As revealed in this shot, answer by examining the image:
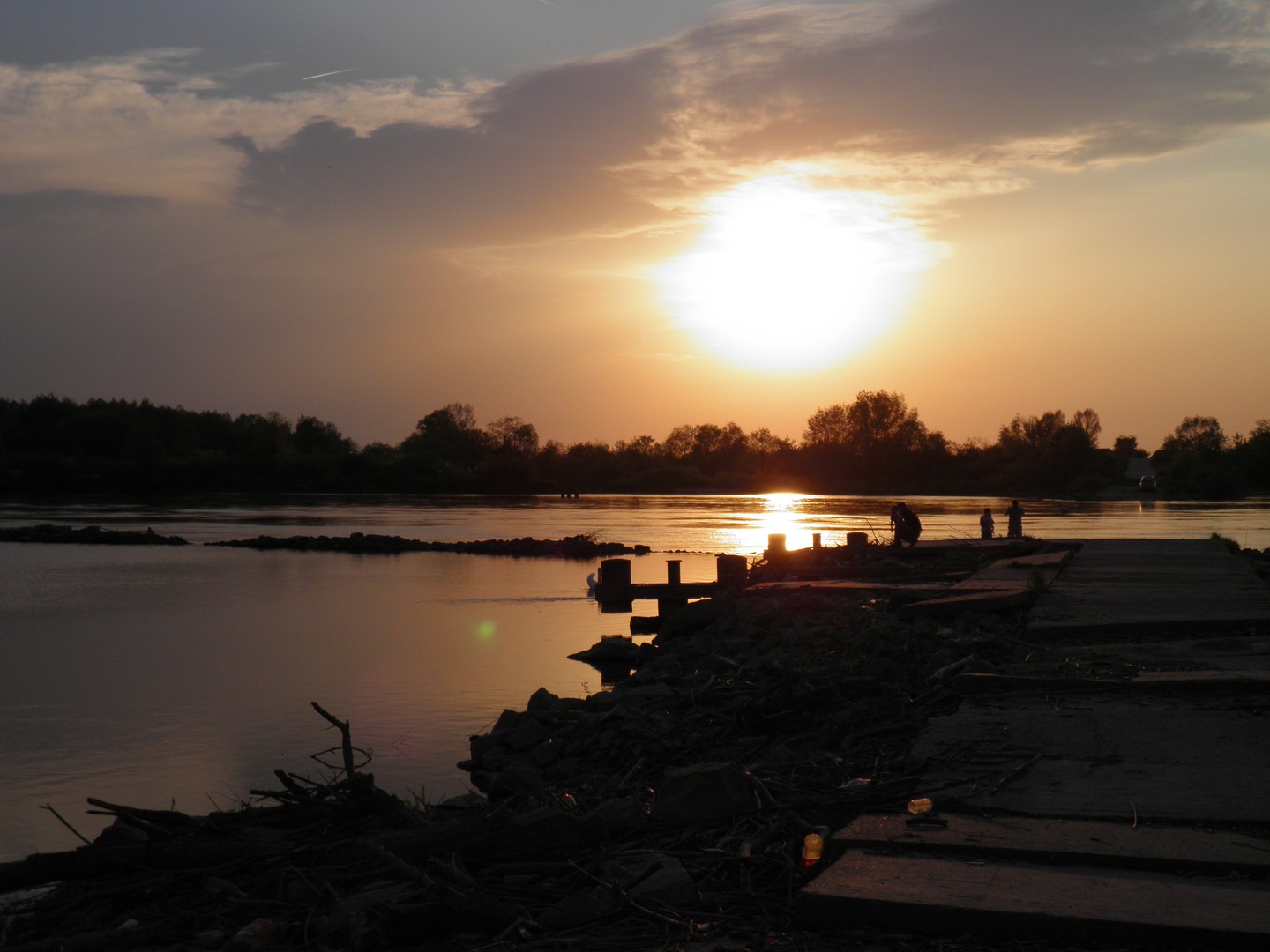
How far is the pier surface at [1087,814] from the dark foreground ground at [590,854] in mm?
61

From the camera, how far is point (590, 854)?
525cm

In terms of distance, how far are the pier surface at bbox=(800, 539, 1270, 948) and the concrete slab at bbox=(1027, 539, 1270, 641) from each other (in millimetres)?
752

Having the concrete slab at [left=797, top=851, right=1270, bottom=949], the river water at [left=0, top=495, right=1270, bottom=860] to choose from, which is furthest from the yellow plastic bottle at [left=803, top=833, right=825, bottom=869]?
the river water at [left=0, top=495, right=1270, bottom=860]

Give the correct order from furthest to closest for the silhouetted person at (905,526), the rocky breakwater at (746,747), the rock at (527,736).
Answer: the silhouetted person at (905,526) → the rock at (527,736) → the rocky breakwater at (746,747)

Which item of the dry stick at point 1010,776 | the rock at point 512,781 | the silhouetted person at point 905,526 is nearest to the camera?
the dry stick at point 1010,776

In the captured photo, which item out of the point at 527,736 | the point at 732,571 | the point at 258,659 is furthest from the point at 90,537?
the point at 527,736

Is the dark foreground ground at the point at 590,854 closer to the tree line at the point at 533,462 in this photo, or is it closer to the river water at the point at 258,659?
the river water at the point at 258,659

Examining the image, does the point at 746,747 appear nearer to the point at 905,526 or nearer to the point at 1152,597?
the point at 1152,597

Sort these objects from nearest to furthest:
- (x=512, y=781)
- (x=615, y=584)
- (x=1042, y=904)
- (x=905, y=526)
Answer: (x=1042, y=904), (x=512, y=781), (x=905, y=526), (x=615, y=584)

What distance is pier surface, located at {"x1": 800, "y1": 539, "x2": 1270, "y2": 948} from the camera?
4.02 metres

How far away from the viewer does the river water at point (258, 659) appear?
11.1 meters

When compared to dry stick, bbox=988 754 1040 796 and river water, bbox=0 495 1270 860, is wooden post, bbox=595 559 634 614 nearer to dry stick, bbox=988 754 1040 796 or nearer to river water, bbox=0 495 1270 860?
river water, bbox=0 495 1270 860

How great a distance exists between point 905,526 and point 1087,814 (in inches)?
715

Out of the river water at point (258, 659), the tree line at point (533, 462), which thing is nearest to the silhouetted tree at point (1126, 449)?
the tree line at point (533, 462)
